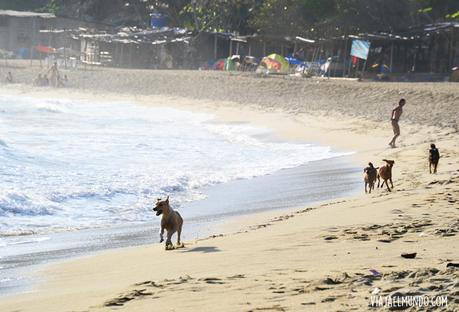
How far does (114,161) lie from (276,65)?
28026 mm

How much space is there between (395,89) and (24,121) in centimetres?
1299

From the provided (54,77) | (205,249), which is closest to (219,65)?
(54,77)

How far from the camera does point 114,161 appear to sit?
20.2 m

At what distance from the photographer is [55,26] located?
72.5 metres

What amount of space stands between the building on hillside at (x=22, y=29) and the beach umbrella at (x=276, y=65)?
2851 centimetres

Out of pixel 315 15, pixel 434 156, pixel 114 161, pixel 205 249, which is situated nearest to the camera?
pixel 205 249

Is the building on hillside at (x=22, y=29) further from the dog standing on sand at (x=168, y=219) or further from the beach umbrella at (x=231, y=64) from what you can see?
the dog standing on sand at (x=168, y=219)

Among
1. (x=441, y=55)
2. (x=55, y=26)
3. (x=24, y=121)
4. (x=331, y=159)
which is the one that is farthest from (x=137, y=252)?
(x=55, y=26)

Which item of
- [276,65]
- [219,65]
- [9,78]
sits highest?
[276,65]

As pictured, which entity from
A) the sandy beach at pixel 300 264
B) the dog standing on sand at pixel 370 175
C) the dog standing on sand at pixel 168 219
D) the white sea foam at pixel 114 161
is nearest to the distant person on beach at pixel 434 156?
the sandy beach at pixel 300 264

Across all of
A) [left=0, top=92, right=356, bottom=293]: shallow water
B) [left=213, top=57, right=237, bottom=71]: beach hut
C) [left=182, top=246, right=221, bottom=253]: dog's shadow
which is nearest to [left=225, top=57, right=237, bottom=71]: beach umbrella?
[left=213, top=57, right=237, bottom=71]: beach hut

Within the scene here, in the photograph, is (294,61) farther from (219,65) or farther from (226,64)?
(219,65)

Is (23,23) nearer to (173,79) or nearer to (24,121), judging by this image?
(173,79)

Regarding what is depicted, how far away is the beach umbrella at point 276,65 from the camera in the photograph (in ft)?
154
